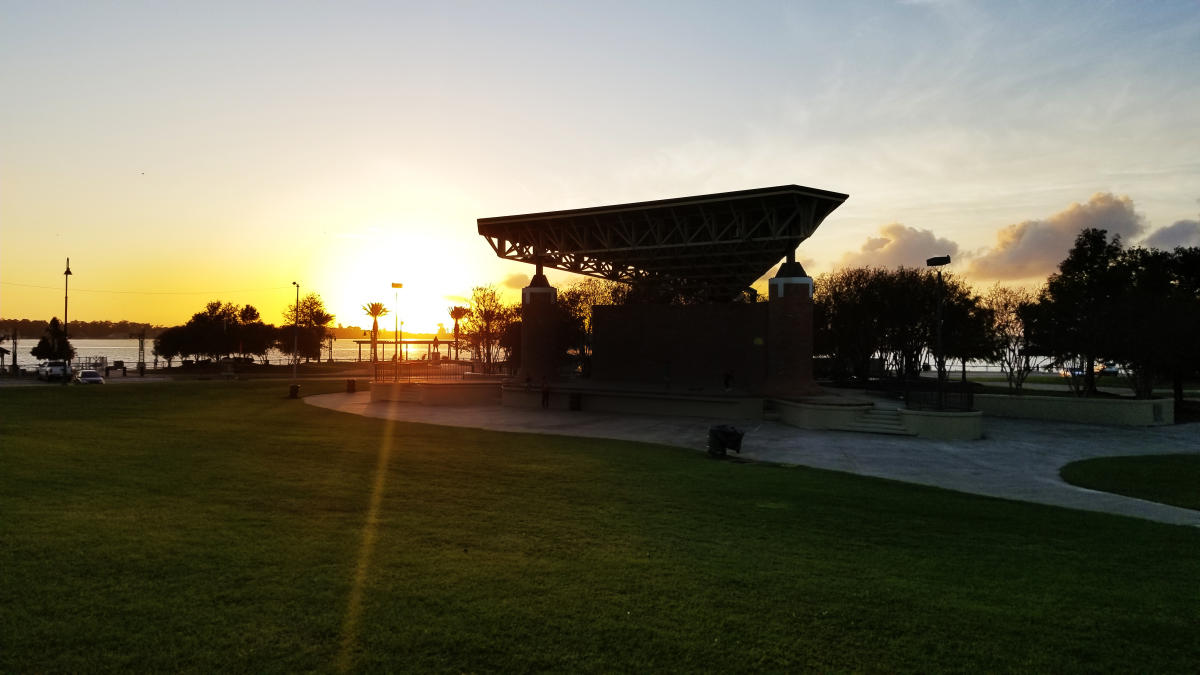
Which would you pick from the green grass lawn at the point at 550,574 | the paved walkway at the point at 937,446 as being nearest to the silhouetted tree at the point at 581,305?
the paved walkway at the point at 937,446

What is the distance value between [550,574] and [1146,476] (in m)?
17.5

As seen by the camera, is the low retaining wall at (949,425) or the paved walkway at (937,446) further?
the low retaining wall at (949,425)

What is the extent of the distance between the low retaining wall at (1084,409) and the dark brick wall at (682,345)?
452 inches

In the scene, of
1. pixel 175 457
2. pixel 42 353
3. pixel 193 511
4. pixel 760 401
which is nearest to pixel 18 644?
pixel 193 511

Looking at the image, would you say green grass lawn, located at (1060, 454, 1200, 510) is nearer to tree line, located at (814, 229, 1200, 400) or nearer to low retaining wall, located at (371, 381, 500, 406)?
tree line, located at (814, 229, 1200, 400)

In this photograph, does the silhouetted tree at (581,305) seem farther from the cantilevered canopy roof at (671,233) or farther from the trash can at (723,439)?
the trash can at (723,439)

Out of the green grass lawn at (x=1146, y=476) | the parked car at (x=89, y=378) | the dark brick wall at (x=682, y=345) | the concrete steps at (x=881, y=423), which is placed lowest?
the green grass lawn at (x=1146, y=476)

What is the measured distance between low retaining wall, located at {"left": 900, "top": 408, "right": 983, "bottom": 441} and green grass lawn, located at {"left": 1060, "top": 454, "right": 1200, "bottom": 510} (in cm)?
485

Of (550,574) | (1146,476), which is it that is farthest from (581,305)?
(550,574)

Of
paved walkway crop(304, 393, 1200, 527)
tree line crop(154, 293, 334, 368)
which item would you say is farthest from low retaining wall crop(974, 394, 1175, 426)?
tree line crop(154, 293, 334, 368)

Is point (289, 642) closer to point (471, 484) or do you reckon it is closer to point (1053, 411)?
point (471, 484)

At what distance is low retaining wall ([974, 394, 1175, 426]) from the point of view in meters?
27.2

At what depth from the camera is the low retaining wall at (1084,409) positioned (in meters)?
27.2

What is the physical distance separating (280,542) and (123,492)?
4.53 meters
